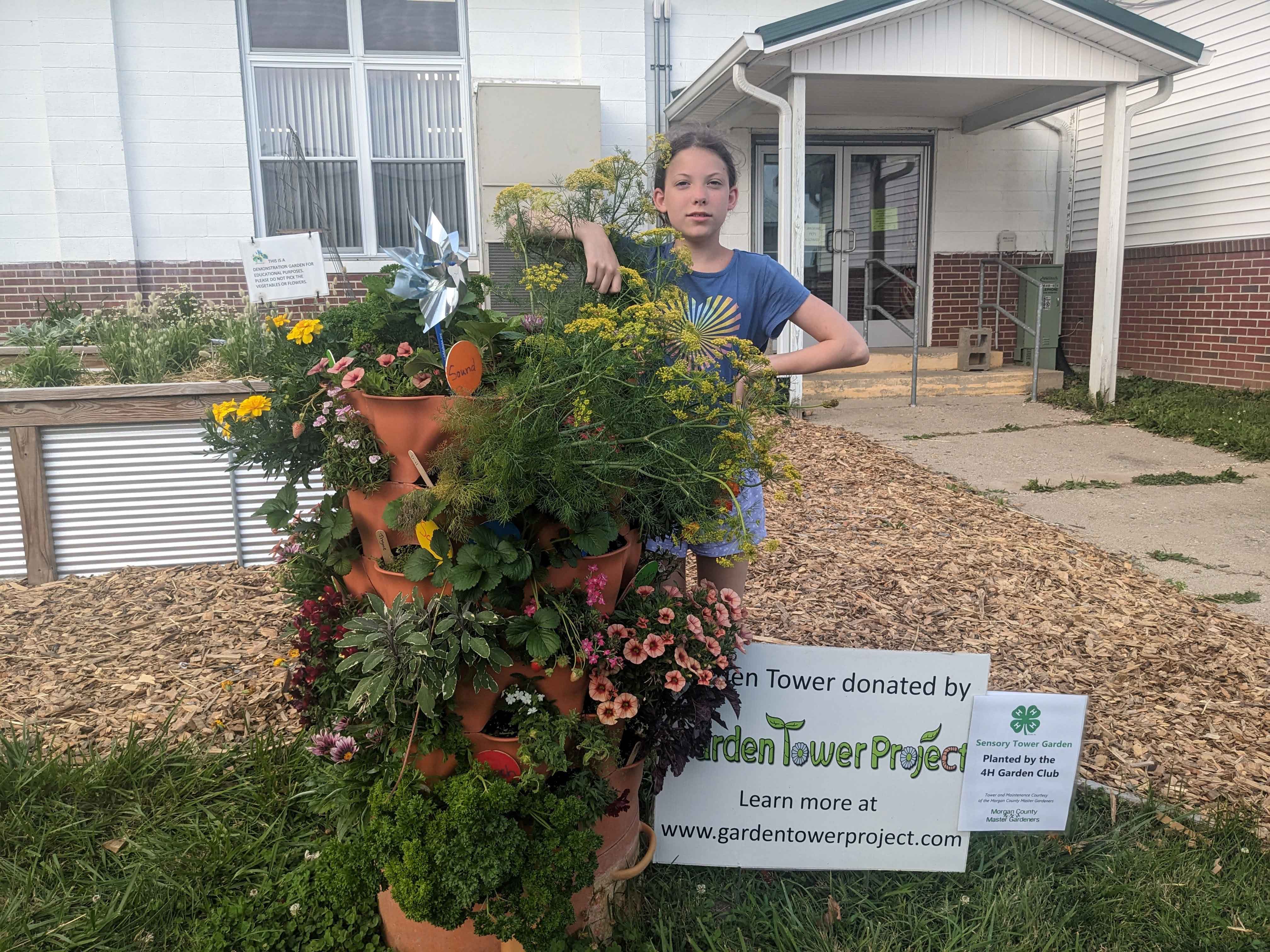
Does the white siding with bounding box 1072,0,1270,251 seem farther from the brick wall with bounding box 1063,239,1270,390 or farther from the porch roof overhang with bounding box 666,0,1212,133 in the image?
the porch roof overhang with bounding box 666,0,1212,133

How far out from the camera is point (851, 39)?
7441mm

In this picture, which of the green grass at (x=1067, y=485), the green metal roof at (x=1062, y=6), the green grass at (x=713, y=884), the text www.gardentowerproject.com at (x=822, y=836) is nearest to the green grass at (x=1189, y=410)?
the green grass at (x=1067, y=485)

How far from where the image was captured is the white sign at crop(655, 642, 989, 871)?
2.07m

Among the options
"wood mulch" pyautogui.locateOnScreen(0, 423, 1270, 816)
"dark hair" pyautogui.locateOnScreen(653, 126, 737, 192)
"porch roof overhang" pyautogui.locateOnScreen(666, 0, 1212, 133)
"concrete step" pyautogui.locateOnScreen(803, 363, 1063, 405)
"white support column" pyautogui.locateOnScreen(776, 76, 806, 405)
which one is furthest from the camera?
"concrete step" pyautogui.locateOnScreen(803, 363, 1063, 405)

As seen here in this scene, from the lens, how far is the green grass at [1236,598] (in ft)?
12.8

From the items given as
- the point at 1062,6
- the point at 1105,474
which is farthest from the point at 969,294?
the point at 1105,474

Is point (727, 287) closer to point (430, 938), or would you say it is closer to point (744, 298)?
point (744, 298)

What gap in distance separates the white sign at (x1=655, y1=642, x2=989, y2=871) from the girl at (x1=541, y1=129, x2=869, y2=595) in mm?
374

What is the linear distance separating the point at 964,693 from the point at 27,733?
8.24ft

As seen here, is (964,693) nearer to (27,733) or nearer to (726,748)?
(726,748)

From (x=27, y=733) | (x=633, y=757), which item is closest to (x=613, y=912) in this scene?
(x=633, y=757)

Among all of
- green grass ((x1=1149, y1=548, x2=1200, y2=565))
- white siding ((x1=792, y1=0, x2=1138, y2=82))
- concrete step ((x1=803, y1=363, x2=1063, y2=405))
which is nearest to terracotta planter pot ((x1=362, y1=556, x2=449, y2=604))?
green grass ((x1=1149, y1=548, x2=1200, y2=565))

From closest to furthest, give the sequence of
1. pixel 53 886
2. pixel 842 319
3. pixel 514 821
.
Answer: pixel 514 821
pixel 53 886
pixel 842 319

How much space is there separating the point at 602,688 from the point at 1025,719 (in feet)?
3.42
